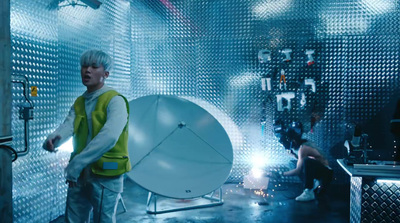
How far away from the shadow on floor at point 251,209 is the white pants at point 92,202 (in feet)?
6.20

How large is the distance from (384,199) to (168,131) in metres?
2.83

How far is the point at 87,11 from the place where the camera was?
550 cm

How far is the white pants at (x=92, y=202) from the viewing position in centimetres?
266

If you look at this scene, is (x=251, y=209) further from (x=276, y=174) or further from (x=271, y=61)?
(x=271, y=61)

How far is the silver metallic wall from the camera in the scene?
20.5 feet

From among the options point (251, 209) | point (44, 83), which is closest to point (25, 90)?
point (44, 83)

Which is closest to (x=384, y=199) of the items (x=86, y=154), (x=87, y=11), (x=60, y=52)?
(x=86, y=154)

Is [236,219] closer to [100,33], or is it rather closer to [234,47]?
[234,47]

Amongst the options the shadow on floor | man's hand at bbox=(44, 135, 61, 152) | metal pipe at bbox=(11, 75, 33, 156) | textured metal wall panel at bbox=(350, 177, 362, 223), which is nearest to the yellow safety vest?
man's hand at bbox=(44, 135, 61, 152)

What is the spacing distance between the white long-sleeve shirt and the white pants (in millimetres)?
58

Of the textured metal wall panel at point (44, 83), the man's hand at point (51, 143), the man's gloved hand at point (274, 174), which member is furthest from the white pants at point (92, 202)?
the man's gloved hand at point (274, 174)

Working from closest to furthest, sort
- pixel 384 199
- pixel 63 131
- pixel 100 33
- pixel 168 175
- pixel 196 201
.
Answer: pixel 63 131 < pixel 384 199 < pixel 168 175 < pixel 196 201 < pixel 100 33

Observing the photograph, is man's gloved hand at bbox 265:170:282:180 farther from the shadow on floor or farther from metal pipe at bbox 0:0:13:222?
metal pipe at bbox 0:0:13:222

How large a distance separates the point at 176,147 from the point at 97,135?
2.37 metres
